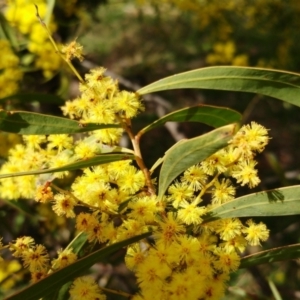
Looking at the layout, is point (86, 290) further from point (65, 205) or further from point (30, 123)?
point (30, 123)

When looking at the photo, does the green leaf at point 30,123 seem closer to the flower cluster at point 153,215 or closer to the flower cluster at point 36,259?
the flower cluster at point 153,215

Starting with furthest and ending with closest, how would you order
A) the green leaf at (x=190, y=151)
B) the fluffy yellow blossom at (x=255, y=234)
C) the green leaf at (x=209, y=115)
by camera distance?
1. the fluffy yellow blossom at (x=255, y=234)
2. the green leaf at (x=209, y=115)
3. the green leaf at (x=190, y=151)

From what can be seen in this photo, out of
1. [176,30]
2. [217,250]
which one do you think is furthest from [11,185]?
[176,30]

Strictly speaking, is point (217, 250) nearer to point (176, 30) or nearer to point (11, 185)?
point (11, 185)

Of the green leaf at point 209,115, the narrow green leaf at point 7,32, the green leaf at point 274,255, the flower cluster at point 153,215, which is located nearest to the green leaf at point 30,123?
the flower cluster at point 153,215

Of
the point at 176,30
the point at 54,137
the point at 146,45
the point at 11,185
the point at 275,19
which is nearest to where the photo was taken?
the point at 54,137

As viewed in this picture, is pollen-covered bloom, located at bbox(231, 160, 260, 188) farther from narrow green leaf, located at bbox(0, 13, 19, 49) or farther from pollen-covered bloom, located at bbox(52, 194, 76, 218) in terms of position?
narrow green leaf, located at bbox(0, 13, 19, 49)
